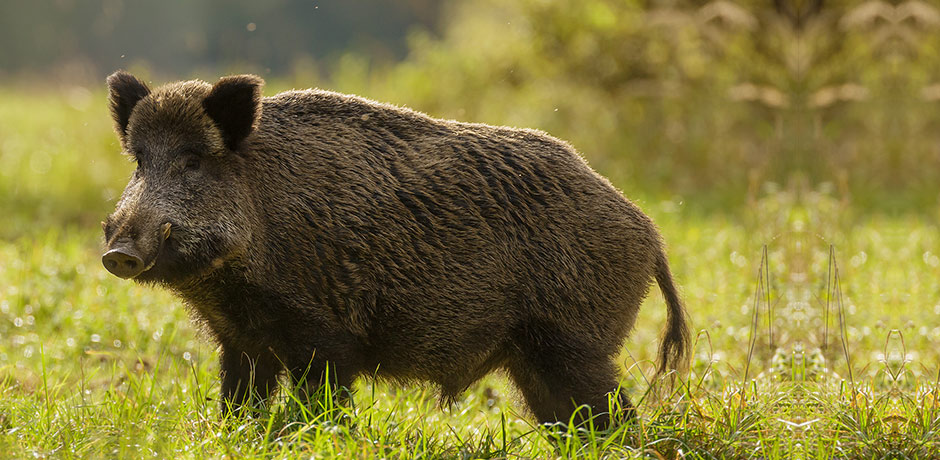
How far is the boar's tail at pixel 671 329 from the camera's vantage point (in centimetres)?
440

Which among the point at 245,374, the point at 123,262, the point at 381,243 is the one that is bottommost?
the point at 245,374

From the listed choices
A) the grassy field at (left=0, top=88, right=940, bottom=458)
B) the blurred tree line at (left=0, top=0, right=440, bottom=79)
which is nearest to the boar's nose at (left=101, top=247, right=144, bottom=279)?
the grassy field at (left=0, top=88, right=940, bottom=458)

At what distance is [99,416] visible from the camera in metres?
3.57

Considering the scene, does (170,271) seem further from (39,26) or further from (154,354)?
(39,26)

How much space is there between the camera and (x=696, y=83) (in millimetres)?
12062

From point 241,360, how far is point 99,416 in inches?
23.9

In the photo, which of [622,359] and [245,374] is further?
[622,359]

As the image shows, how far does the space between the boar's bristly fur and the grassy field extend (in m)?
0.25

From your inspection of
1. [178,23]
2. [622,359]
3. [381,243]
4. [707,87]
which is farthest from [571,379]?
[178,23]

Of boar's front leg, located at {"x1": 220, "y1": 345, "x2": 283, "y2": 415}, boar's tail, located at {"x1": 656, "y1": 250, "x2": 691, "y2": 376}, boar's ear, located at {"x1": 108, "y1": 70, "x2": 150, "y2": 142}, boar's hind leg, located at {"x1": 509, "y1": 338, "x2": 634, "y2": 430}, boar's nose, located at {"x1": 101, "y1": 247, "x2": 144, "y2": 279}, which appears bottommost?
boar's front leg, located at {"x1": 220, "y1": 345, "x2": 283, "y2": 415}

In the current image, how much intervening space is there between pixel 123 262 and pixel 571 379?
1.94m

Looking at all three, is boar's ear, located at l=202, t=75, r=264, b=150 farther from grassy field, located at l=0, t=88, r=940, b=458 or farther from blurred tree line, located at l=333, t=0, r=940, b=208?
blurred tree line, located at l=333, t=0, r=940, b=208

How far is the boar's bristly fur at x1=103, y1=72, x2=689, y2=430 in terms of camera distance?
3.65m

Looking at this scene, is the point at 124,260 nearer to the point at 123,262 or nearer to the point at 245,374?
the point at 123,262
